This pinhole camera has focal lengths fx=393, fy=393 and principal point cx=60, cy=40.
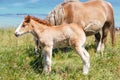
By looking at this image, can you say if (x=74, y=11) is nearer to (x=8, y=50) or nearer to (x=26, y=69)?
(x=8, y=50)

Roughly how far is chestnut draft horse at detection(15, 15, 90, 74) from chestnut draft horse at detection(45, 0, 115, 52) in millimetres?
1644

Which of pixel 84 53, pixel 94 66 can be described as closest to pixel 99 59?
pixel 94 66

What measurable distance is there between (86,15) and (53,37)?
257 cm

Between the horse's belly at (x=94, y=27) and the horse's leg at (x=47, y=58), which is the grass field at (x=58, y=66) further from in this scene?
the horse's belly at (x=94, y=27)

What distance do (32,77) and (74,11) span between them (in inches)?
133

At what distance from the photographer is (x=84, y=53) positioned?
8602mm

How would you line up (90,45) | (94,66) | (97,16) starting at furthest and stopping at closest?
(90,45)
(97,16)
(94,66)

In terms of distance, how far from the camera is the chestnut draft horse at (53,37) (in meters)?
8.51

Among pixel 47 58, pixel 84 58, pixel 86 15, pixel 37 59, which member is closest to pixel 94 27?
pixel 86 15

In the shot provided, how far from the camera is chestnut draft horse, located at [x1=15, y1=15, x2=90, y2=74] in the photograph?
851 centimetres

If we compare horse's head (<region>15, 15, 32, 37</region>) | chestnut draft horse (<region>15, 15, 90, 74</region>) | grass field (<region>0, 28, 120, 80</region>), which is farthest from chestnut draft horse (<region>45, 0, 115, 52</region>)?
horse's head (<region>15, 15, 32, 37</region>)

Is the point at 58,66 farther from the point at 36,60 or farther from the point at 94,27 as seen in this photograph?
the point at 94,27

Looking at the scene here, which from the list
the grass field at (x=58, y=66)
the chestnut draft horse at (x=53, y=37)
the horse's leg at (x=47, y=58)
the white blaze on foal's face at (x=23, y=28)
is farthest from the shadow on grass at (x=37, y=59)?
the white blaze on foal's face at (x=23, y=28)

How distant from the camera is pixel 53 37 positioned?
862 cm
